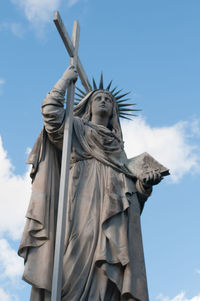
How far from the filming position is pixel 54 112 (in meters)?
8.91

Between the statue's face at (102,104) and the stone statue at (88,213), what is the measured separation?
0.02 m

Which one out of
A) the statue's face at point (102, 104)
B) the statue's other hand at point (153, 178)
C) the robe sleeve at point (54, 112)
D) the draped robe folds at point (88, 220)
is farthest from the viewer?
the statue's face at point (102, 104)

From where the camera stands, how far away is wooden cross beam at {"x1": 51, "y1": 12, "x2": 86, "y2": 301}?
7480 mm

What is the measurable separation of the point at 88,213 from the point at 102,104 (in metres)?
A: 2.33

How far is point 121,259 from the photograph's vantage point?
802 cm

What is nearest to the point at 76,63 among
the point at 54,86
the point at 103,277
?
the point at 54,86

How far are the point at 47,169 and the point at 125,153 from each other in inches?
61.7

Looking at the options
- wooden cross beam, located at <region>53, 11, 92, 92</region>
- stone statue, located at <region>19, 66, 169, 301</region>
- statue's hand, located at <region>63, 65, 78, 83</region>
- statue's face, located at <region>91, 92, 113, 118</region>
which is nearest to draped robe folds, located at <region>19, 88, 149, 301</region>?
stone statue, located at <region>19, 66, 169, 301</region>

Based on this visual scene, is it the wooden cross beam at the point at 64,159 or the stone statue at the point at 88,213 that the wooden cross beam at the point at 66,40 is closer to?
the wooden cross beam at the point at 64,159

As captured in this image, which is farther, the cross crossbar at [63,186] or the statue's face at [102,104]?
the statue's face at [102,104]

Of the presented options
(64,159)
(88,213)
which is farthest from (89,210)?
(64,159)

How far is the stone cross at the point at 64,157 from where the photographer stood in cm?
748

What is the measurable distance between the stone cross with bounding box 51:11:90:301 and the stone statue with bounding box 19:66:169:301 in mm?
212

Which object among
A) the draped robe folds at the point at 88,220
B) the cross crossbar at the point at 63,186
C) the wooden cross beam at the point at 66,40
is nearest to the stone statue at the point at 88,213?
the draped robe folds at the point at 88,220
